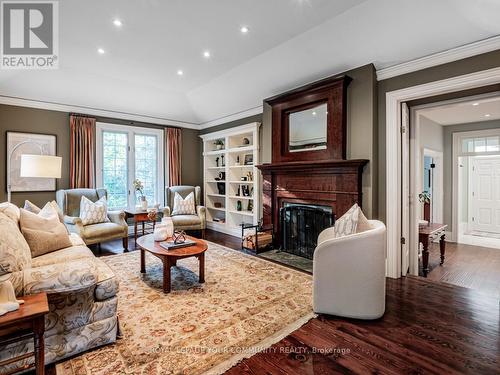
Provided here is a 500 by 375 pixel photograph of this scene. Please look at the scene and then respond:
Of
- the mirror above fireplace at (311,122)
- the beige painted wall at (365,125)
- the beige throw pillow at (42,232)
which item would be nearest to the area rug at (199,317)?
the beige throw pillow at (42,232)

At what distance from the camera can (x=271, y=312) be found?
2.45m

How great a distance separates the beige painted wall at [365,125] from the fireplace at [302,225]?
0.65 meters

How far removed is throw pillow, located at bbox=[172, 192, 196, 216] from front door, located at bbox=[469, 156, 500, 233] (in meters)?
6.81

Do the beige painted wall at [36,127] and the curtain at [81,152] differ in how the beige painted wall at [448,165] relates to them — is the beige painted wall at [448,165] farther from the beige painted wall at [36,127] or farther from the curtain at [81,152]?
the curtain at [81,152]

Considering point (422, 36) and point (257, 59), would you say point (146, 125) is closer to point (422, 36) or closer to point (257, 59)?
point (257, 59)

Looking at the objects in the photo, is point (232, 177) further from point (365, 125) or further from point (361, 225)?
point (361, 225)

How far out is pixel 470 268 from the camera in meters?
3.94

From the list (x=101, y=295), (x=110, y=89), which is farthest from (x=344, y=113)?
(x=110, y=89)

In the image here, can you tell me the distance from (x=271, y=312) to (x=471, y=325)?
170 cm

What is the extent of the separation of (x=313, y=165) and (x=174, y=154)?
3790mm

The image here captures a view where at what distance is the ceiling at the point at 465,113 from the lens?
445cm

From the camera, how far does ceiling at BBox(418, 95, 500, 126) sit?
445cm

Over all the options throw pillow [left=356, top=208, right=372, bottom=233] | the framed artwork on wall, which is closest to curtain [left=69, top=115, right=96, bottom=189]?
the framed artwork on wall

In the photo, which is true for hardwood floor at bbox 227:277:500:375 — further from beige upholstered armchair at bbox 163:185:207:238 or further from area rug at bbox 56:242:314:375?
beige upholstered armchair at bbox 163:185:207:238
